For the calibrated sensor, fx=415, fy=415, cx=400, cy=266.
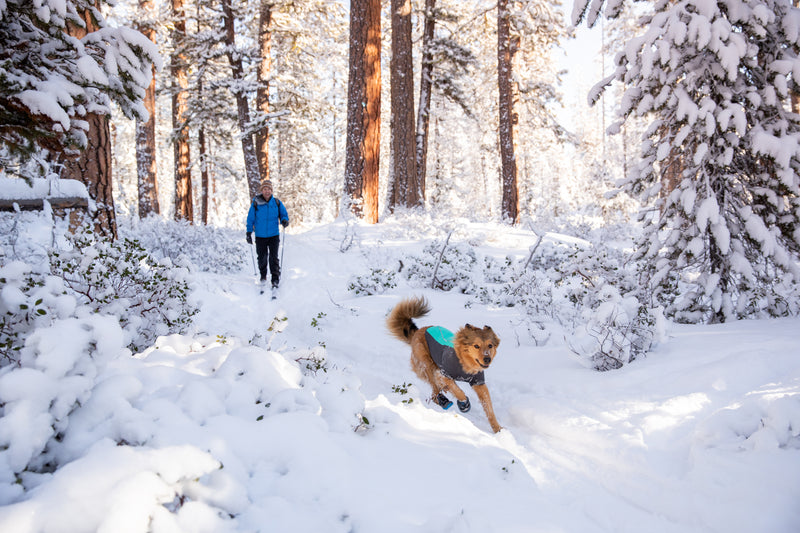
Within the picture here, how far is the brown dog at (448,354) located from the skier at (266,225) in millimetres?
4544

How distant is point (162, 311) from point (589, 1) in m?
6.91

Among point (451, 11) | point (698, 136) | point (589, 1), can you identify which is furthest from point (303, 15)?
point (698, 136)

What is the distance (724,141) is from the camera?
16.3ft

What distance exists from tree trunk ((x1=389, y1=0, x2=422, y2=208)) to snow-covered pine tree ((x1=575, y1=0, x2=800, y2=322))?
911 cm

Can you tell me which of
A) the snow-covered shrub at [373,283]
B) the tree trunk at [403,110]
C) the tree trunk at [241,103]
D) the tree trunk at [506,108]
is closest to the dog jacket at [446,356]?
the snow-covered shrub at [373,283]

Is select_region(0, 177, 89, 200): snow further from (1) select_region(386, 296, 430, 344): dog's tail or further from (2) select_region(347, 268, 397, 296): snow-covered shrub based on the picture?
(2) select_region(347, 268, 397, 296): snow-covered shrub

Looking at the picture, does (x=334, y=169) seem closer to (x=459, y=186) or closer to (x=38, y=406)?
(x=459, y=186)

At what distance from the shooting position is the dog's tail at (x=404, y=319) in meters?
5.19

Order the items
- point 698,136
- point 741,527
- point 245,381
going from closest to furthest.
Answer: point 741,527 → point 245,381 → point 698,136

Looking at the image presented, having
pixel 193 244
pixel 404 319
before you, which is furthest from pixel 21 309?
pixel 193 244

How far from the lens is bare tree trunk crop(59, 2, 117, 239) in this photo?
17.1 feet

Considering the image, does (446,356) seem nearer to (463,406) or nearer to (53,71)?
(463,406)

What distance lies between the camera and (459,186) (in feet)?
105

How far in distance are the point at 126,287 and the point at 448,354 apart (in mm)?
3248
